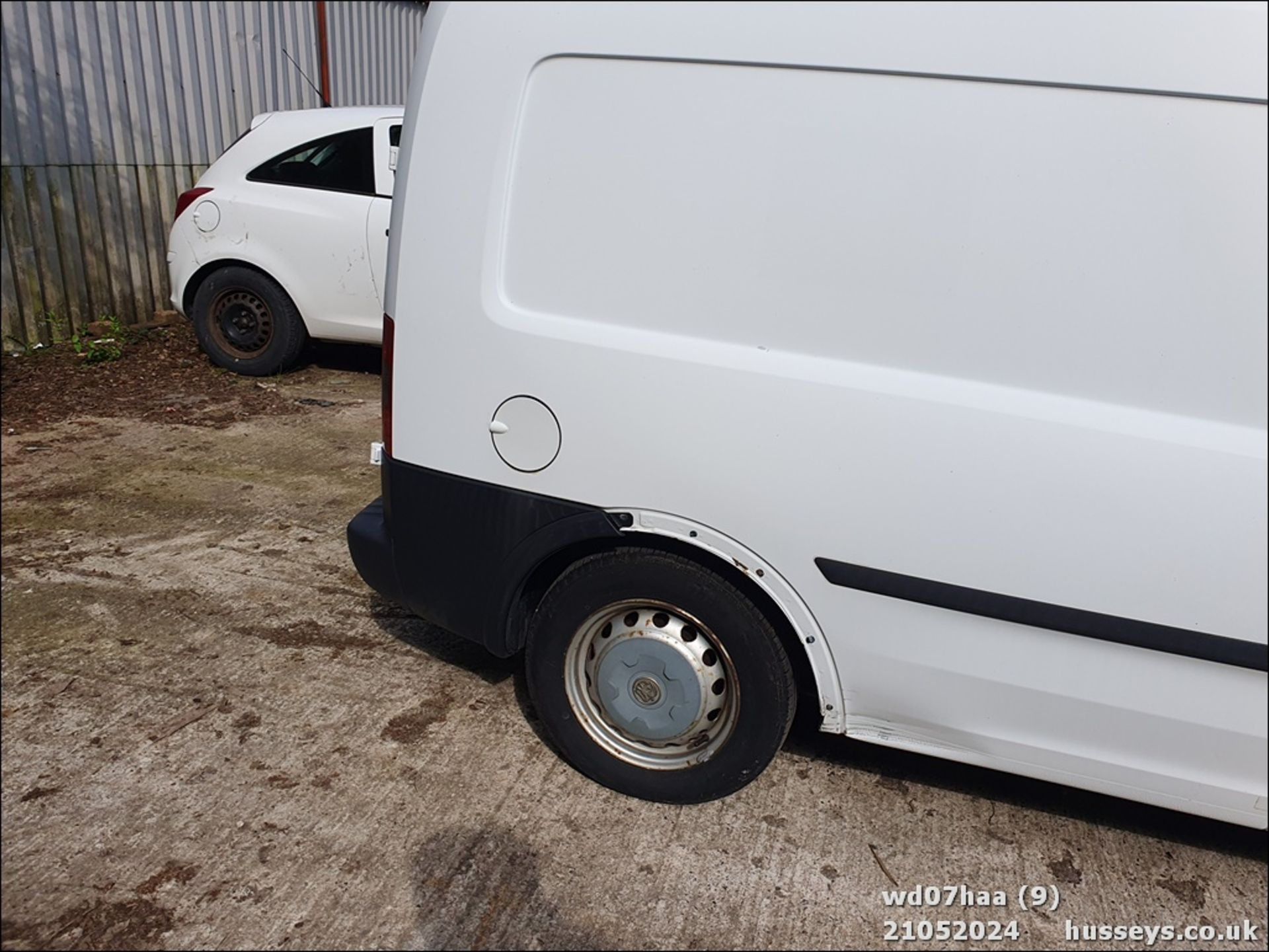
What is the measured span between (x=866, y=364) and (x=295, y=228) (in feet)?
16.1

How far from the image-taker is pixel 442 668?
3342mm

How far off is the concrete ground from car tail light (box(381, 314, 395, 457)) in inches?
35.7

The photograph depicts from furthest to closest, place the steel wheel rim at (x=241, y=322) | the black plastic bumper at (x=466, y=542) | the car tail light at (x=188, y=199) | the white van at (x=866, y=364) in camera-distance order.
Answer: the steel wheel rim at (x=241, y=322) < the car tail light at (x=188, y=199) < the black plastic bumper at (x=466, y=542) < the white van at (x=866, y=364)

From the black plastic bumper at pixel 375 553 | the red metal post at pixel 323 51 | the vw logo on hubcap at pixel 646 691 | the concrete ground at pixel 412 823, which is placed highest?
the red metal post at pixel 323 51

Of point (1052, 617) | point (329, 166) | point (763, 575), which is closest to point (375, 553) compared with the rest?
point (763, 575)

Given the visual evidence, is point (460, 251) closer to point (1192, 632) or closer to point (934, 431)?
point (934, 431)

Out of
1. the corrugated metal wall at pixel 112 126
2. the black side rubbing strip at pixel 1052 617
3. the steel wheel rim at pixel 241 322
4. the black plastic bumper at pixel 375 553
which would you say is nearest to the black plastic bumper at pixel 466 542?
the black plastic bumper at pixel 375 553

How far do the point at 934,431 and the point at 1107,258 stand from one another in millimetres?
496

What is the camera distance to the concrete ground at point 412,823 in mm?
2301

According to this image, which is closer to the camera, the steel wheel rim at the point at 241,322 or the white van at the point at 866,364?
the white van at the point at 866,364

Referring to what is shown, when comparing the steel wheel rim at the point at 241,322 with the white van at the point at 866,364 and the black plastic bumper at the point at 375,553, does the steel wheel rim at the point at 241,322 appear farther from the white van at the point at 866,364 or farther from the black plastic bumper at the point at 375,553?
the white van at the point at 866,364

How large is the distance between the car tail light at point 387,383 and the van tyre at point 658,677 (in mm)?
627

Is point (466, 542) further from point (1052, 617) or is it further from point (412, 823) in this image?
point (1052, 617)

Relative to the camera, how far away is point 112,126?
7000 mm
